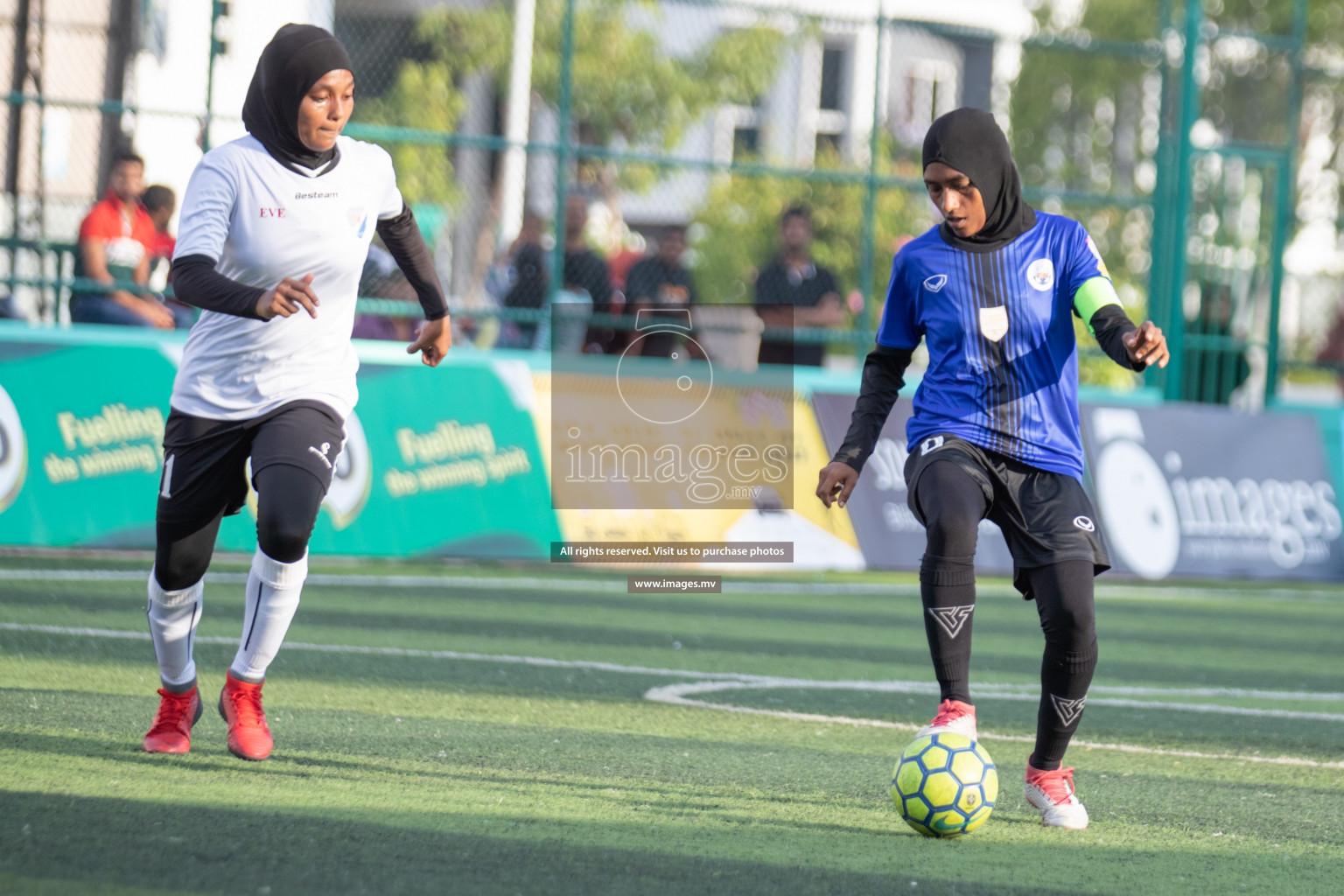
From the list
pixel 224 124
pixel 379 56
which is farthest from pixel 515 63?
pixel 224 124

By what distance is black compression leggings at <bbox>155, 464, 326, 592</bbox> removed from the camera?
15.6 feet

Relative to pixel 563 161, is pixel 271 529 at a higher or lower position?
lower

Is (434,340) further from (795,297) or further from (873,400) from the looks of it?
(795,297)

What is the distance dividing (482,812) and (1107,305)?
7.20 feet

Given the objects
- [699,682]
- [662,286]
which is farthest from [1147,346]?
[662,286]

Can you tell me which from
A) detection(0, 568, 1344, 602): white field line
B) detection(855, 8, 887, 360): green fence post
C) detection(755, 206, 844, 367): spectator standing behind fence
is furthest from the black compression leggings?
detection(855, 8, 887, 360): green fence post

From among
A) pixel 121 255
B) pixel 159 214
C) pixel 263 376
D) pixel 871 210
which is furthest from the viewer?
pixel 871 210

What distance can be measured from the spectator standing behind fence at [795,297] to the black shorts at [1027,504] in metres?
7.82

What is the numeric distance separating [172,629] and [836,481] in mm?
2002

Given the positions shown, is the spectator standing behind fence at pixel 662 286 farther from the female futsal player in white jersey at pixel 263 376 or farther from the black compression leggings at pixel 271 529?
the black compression leggings at pixel 271 529

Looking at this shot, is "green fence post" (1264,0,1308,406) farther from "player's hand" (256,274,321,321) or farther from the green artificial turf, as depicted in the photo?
"player's hand" (256,274,321,321)

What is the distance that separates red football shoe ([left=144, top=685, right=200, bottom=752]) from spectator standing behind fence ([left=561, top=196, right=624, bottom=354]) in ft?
24.1

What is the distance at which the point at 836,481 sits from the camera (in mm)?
4824

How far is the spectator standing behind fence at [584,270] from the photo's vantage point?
1218 centimetres
